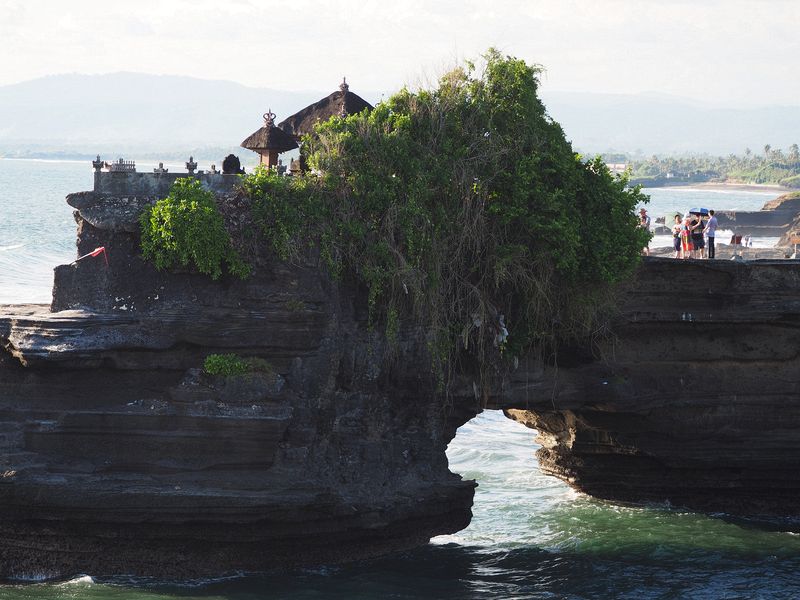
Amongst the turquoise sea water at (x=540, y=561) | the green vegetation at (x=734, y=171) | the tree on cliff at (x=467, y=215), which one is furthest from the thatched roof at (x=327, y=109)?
the green vegetation at (x=734, y=171)

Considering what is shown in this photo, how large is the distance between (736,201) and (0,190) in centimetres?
8323

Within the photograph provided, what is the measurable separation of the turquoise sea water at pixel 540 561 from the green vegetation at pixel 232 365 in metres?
3.03

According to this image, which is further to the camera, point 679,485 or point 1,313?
point 679,485

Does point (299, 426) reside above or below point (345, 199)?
below

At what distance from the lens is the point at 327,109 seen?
2136 cm

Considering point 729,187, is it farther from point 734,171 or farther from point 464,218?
point 464,218

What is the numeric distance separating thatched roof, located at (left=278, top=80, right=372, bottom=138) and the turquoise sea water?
7604 millimetres

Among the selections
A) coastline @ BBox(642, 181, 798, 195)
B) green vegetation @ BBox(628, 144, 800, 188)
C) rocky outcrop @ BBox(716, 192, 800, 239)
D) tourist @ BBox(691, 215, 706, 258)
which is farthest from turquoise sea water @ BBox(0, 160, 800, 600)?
coastline @ BBox(642, 181, 798, 195)

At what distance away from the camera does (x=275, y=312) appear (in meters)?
17.5

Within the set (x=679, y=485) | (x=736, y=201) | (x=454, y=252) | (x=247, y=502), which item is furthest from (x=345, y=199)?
(x=736, y=201)

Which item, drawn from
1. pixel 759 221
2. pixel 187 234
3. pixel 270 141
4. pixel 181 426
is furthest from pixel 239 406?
pixel 759 221

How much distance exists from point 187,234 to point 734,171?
16751cm

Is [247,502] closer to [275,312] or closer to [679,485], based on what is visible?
[275,312]

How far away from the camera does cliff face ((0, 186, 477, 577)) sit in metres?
16.6
